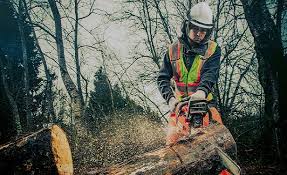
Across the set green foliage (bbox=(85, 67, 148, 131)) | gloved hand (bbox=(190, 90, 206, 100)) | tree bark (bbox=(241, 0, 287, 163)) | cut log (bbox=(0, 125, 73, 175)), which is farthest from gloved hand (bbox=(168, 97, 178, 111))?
green foliage (bbox=(85, 67, 148, 131))

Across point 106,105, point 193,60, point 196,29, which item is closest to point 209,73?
point 193,60

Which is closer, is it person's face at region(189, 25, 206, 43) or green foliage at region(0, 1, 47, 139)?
person's face at region(189, 25, 206, 43)

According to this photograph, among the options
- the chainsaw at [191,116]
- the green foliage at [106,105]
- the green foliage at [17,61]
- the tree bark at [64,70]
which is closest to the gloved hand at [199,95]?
the chainsaw at [191,116]

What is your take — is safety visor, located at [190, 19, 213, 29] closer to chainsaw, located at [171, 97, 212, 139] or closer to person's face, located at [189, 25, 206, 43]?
person's face, located at [189, 25, 206, 43]

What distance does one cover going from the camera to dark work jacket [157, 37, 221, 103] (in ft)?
14.5

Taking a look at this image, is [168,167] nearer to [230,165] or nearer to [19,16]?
[230,165]

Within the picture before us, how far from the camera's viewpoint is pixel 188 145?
12.2ft

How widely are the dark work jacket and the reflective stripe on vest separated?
55 millimetres

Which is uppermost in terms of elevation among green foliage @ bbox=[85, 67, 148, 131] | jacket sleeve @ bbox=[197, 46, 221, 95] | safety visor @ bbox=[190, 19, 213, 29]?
safety visor @ bbox=[190, 19, 213, 29]

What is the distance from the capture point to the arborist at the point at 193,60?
4484 millimetres

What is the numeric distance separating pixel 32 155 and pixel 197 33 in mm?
2645

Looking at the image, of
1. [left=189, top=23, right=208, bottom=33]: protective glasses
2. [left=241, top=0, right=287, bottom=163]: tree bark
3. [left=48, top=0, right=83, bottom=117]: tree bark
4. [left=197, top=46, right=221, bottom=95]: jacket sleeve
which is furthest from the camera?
[left=48, top=0, right=83, bottom=117]: tree bark

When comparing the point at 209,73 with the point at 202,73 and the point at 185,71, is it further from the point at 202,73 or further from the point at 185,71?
the point at 185,71

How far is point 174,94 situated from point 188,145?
126cm
